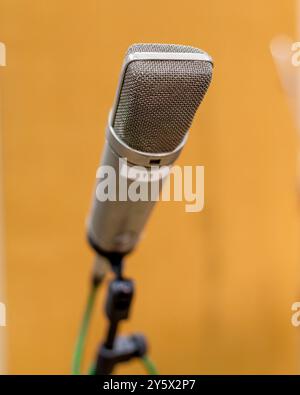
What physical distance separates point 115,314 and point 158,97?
0.94 feet

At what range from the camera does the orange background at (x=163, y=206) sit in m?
0.88

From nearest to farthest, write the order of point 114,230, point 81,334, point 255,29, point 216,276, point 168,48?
point 168,48, point 114,230, point 81,334, point 255,29, point 216,276

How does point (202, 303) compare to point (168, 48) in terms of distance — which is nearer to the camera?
point (168, 48)

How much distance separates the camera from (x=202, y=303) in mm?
1090

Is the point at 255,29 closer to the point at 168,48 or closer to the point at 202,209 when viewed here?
the point at 202,209

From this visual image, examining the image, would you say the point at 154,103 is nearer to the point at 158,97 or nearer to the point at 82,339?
the point at 158,97

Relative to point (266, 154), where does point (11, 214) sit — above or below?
below

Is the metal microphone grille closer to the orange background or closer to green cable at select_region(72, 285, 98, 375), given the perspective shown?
green cable at select_region(72, 285, 98, 375)

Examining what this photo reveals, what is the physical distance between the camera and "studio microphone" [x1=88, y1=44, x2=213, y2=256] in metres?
0.36

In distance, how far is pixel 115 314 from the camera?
56cm

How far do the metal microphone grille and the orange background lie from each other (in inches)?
16.8

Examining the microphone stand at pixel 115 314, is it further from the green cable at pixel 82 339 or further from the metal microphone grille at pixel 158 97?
the metal microphone grille at pixel 158 97
